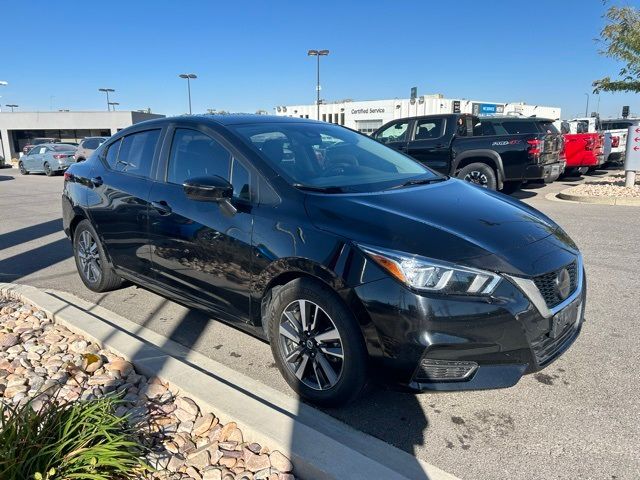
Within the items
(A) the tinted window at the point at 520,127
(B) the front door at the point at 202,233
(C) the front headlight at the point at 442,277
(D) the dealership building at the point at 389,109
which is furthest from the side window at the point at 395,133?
(D) the dealership building at the point at 389,109

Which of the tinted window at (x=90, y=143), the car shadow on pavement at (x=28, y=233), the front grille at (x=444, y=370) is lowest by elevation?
the car shadow on pavement at (x=28, y=233)

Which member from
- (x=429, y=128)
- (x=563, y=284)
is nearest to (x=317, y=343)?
(x=563, y=284)

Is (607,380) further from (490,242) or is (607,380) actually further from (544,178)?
(544,178)

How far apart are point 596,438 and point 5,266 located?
6.73 metres

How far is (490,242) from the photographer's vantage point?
2.63 metres

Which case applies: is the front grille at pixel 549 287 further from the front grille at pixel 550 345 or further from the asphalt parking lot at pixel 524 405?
the asphalt parking lot at pixel 524 405

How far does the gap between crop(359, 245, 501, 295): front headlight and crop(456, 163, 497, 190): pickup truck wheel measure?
26.7 feet

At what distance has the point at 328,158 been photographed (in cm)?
369

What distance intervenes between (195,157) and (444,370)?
2.39 m

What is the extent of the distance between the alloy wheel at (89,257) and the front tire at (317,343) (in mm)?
2641

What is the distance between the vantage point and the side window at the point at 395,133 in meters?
11.3

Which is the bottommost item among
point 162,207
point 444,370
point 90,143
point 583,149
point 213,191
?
point 444,370

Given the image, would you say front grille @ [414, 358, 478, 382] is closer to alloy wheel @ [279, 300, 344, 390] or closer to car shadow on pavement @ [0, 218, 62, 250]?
alloy wheel @ [279, 300, 344, 390]

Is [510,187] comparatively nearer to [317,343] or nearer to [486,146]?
[486,146]
